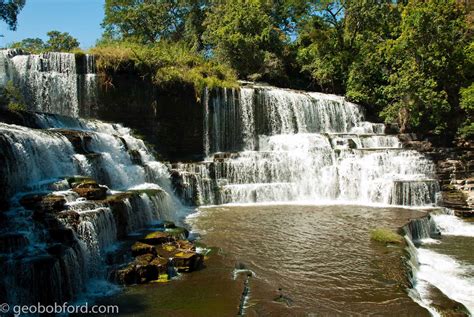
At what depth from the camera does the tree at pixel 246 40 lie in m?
27.8

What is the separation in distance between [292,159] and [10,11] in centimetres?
1192

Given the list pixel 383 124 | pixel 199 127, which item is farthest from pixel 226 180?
pixel 383 124

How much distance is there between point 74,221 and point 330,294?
525 cm

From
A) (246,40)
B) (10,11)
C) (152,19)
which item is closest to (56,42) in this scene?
(152,19)

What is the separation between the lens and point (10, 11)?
1317 centimetres

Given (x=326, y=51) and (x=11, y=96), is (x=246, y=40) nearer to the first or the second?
(x=326, y=51)

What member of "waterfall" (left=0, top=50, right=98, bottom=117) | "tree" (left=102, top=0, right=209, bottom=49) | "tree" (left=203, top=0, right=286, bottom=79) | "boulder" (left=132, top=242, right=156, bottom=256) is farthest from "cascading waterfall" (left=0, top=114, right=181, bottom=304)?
"tree" (left=102, top=0, right=209, bottom=49)

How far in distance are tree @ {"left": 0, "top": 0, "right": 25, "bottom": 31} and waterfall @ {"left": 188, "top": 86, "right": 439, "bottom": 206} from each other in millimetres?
7955

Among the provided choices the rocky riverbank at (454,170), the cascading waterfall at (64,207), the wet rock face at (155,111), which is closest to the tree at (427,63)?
the rocky riverbank at (454,170)

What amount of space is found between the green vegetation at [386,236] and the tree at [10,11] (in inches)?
501

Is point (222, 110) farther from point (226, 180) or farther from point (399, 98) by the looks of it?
point (399, 98)

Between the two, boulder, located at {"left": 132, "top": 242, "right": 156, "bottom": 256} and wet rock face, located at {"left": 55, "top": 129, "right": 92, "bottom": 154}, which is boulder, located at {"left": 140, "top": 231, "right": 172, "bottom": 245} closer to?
boulder, located at {"left": 132, "top": 242, "right": 156, "bottom": 256}

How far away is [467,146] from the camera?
1827 cm

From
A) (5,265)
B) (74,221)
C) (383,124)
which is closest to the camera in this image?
(5,265)
